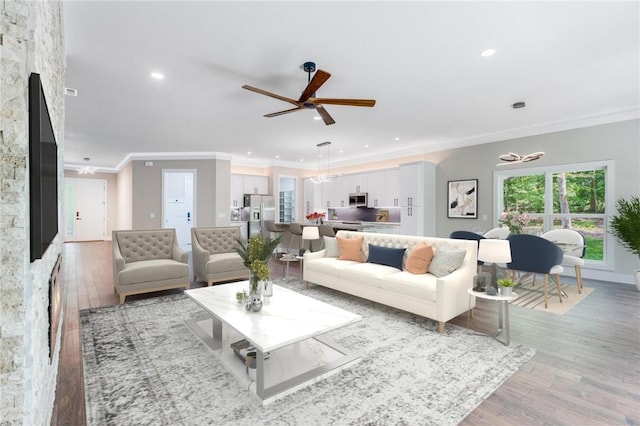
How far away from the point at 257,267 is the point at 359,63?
237 cm

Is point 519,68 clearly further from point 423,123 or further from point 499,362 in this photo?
point 499,362

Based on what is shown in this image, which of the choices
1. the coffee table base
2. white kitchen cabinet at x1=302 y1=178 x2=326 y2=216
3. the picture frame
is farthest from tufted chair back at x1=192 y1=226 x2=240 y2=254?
white kitchen cabinet at x1=302 y1=178 x2=326 y2=216

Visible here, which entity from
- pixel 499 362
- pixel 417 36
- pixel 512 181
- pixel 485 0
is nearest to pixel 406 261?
pixel 499 362

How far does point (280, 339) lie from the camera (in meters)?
2.04

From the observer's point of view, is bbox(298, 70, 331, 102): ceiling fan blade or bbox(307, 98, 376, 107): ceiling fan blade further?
bbox(307, 98, 376, 107): ceiling fan blade

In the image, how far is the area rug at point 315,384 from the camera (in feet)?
6.23

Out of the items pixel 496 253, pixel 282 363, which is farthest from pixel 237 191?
pixel 496 253

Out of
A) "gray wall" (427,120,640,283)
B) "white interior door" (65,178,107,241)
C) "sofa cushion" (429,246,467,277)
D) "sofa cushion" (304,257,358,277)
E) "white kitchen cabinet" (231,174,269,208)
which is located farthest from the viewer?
"white interior door" (65,178,107,241)

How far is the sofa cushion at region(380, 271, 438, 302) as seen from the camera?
3.20 m

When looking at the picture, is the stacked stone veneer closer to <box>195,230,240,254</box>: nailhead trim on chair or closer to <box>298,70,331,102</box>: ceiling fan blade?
<box>298,70,331,102</box>: ceiling fan blade

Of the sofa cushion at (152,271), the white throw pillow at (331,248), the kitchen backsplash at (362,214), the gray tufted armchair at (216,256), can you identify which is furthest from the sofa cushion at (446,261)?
the kitchen backsplash at (362,214)

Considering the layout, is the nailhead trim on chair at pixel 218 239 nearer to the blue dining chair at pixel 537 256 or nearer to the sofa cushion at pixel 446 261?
the sofa cushion at pixel 446 261

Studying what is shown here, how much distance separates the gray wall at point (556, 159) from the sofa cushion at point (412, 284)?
3790 millimetres

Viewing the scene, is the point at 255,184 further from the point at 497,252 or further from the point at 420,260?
the point at 497,252
